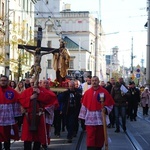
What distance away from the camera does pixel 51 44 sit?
90.7m

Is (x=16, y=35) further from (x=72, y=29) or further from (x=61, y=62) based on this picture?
(x=72, y=29)

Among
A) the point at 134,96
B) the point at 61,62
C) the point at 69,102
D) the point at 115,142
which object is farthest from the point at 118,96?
the point at 134,96

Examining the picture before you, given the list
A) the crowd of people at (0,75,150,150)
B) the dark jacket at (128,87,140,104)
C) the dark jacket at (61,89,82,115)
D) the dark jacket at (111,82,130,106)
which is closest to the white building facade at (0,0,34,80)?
the dark jacket at (128,87,140,104)

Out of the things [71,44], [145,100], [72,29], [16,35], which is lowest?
[145,100]

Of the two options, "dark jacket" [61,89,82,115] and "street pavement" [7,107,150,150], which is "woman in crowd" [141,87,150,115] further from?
"dark jacket" [61,89,82,115]

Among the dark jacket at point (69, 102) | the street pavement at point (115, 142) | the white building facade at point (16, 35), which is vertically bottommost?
the street pavement at point (115, 142)

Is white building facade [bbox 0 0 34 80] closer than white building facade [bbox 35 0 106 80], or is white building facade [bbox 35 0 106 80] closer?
white building facade [bbox 0 0 34 80]

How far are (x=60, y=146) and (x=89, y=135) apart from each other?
9.70 feet

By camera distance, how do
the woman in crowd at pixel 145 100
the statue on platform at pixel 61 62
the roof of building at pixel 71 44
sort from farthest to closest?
1. the roof of building at pixel 71 44
2. the woman in crowd at pixel 145 100
3. the statue on platform at pixel 61 62

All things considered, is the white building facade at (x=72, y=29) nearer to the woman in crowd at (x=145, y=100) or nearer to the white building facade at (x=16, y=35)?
the white building facade at (x=16, y=35)

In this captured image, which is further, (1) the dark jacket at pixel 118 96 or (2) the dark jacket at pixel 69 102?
(1) the dark jacket at pixel 118 96

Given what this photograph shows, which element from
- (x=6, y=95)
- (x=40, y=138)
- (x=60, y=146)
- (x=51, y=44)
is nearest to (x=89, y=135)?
(x=40, y=138)

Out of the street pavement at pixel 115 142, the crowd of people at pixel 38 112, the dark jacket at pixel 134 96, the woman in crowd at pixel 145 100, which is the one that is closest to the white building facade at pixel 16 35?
the woman in crowd at pixel 145 100

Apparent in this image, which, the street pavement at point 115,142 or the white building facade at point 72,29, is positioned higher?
the white building facade at point 72,29
